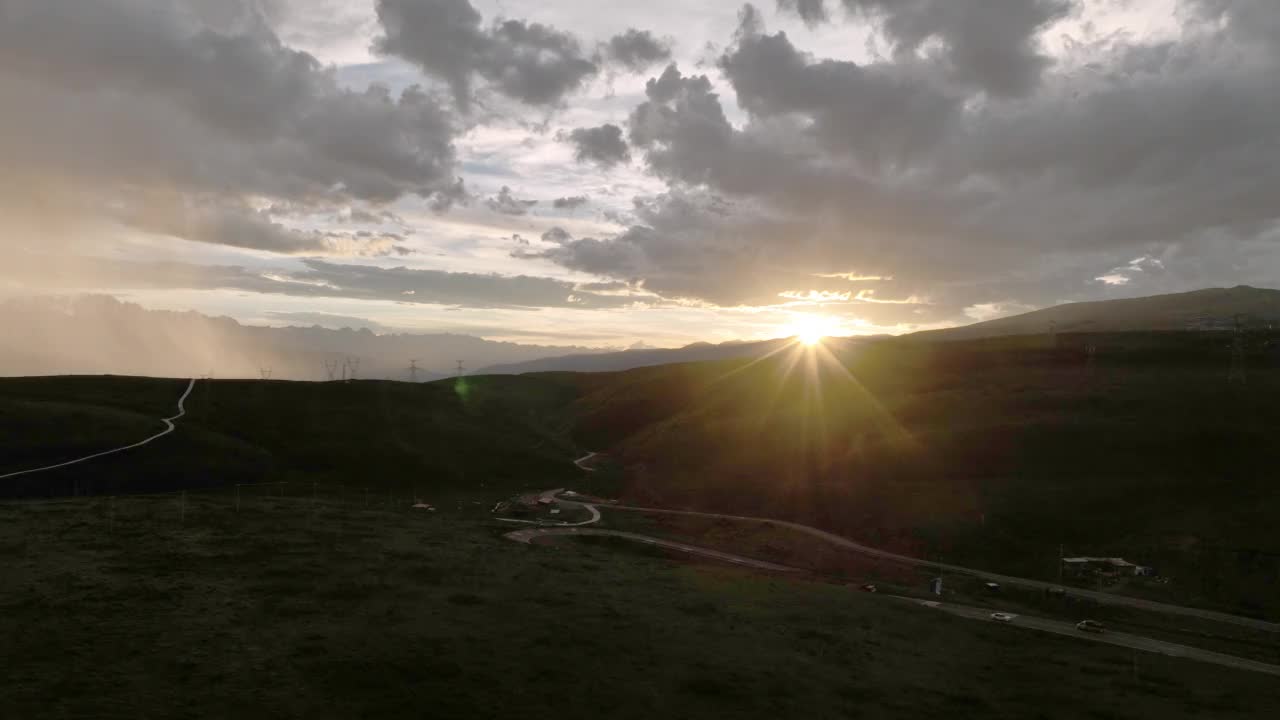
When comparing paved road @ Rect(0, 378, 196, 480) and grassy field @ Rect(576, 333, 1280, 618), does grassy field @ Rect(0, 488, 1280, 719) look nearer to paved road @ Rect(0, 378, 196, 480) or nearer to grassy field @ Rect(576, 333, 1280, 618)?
paved road @ Rect(0, 378, 196, 480)

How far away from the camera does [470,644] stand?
61.2 meters

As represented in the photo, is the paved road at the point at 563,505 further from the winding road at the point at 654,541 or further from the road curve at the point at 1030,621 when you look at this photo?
the road curve at the point at 1030,621

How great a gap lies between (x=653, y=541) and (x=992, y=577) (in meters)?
53.2

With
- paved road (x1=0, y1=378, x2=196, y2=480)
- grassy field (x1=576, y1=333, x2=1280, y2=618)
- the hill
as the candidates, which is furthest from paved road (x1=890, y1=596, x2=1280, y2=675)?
paved road (x1=0, y1=378, x2=196, y2=480)

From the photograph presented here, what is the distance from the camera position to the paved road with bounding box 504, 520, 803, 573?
371 feet

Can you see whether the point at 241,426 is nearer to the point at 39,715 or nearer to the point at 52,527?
the point at 52,527

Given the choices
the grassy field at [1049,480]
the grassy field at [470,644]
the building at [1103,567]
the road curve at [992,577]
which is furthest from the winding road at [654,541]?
the building at [1103,567]

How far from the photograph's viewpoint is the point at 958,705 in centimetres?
5759

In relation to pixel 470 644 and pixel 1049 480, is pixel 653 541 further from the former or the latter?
pixel 1049 480

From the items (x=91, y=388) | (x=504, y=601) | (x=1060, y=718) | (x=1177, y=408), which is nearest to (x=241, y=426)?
(x=91, y=388)

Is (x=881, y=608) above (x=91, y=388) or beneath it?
beneath

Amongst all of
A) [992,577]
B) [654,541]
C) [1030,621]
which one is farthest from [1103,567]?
[654,541]

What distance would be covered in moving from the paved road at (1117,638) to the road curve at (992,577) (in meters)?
15.8

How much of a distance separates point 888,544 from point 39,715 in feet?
387
